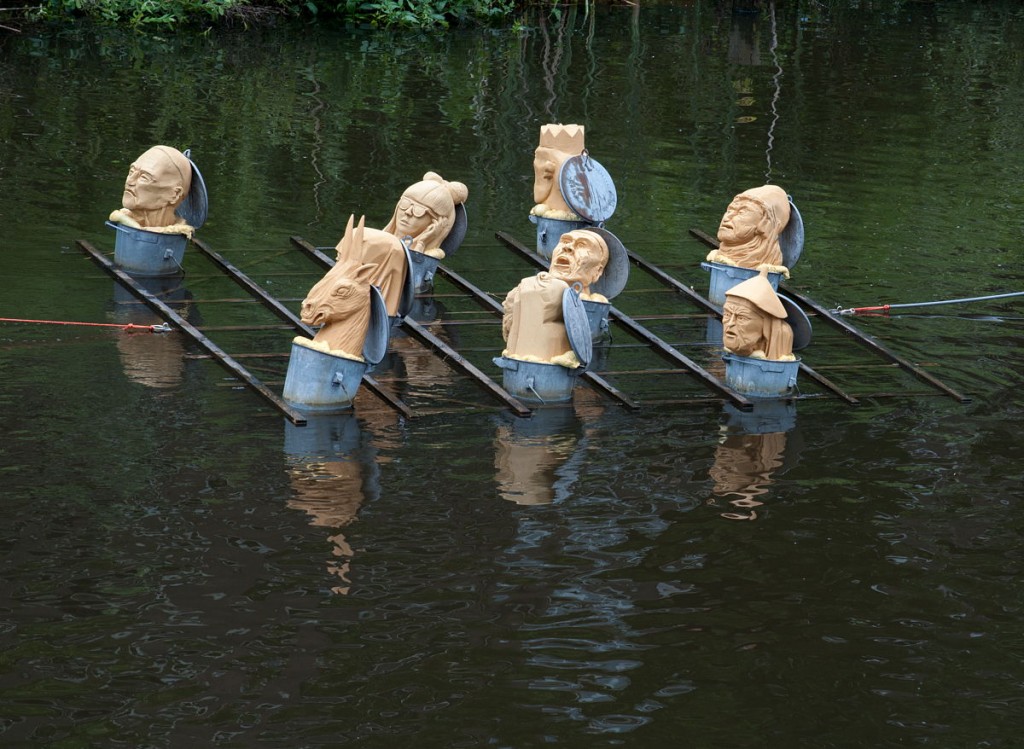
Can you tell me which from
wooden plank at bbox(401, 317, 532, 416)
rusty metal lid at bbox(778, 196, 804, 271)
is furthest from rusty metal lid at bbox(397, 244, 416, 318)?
rusty metal lid at bbox(778, 196, 804, 271)

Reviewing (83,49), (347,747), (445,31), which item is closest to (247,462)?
(347,747)

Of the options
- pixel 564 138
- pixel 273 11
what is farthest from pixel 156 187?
pixel 273 11

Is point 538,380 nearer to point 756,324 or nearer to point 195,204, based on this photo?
point 756,324

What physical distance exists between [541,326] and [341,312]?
1.89m

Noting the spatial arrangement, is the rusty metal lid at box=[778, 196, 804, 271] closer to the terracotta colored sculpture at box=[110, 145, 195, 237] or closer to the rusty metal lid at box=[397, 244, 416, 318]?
the rusty metal lid at box=[397, 244, 416, 318]

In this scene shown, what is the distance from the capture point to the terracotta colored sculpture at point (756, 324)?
15797 mm

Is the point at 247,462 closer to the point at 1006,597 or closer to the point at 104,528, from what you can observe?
the point at 104,528

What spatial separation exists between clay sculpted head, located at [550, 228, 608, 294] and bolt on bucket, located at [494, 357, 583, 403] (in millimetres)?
1655

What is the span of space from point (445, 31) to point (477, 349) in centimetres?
2201

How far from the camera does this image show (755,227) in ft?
61.8

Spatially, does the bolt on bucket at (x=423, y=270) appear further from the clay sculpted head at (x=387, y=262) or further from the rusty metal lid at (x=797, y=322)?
the rusty metal lid at (x=797, y=322)

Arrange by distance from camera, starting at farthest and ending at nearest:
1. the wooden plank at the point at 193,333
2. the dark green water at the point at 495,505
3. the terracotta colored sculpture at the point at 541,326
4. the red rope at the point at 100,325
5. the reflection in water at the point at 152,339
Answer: the red rope at the point at 100,325, the reflection in water at the point at 152,339, the terracotta colored sculpture at the point at 541,326, the wooden plank at the point at 193,333, the dark green water at the point at 495,505

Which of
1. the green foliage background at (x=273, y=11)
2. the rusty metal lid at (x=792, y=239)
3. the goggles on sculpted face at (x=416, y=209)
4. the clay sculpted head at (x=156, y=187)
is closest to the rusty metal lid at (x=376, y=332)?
the goggles on sculpted face at (x=416, y=209)

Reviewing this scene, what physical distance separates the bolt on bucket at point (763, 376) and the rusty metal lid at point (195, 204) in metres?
6.65
